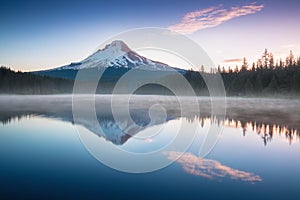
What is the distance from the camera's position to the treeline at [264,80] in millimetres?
55094

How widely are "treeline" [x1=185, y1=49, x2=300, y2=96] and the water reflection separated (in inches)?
1807

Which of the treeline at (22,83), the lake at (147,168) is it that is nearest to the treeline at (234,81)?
the treeline at (22,83)

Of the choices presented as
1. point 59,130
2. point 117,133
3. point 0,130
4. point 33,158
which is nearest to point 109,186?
point 33,158

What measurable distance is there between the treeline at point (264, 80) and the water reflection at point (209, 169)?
151ft

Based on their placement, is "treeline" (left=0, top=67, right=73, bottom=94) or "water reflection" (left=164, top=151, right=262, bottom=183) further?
"treeline" (left=0, top=67, right=73, bottom=94)

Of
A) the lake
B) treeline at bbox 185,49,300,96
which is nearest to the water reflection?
the lake

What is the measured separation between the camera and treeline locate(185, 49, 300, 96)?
2169 inches

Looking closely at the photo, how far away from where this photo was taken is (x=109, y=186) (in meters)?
6.50

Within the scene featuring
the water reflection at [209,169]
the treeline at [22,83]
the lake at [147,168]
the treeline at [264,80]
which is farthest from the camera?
the treeline at [22,83]

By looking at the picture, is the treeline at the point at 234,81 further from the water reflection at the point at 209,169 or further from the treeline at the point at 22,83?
the water reflection at the point at 209,169

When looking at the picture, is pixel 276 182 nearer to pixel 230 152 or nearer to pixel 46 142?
pixel 230 152

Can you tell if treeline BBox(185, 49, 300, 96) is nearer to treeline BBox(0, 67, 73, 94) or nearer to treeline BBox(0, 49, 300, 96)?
treeline BBox(0, 49, 300, 96)

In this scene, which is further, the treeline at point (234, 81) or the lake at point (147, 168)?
the treeline at point (234, 81)

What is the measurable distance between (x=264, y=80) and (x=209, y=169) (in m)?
62.5
